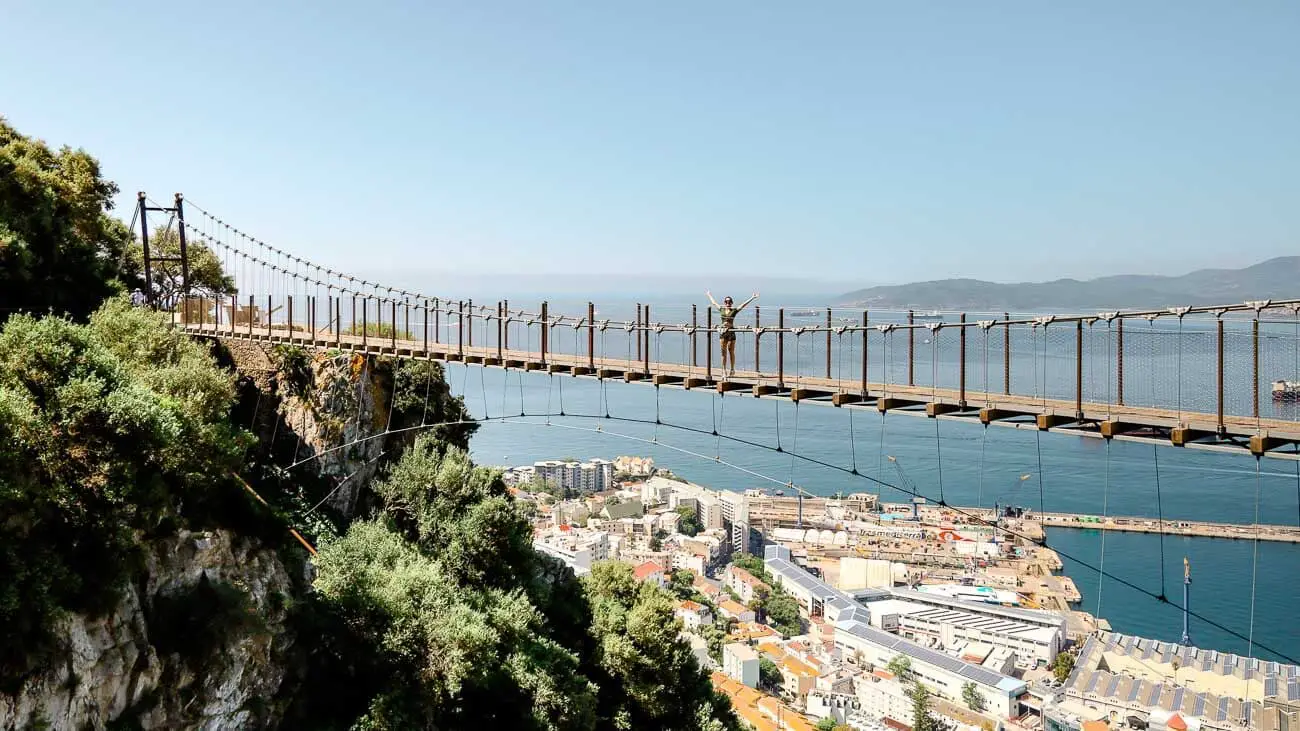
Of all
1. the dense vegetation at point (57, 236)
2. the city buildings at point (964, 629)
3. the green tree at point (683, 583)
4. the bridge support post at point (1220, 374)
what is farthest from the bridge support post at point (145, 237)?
the city buildings at point (964, 629)

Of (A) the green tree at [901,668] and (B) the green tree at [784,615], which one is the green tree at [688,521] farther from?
(A) the green tree at [901,668]

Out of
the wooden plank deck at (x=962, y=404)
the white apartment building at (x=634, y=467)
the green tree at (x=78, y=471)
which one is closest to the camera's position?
the wooden plank deck at (x=962, y=404)

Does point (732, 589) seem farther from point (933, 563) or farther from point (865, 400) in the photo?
point (865, 400)

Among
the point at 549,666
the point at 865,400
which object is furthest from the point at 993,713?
the point at 865,400

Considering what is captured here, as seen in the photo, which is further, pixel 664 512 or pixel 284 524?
pixel 664 512

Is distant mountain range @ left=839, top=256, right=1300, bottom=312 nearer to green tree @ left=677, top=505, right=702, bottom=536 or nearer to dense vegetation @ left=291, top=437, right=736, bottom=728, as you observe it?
green tree @ left=677, top=505, right=702, bottom=536

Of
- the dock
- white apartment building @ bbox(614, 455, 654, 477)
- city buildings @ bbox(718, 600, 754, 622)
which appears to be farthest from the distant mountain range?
white apartment building @ bbox(614, 455, 654, 477)
